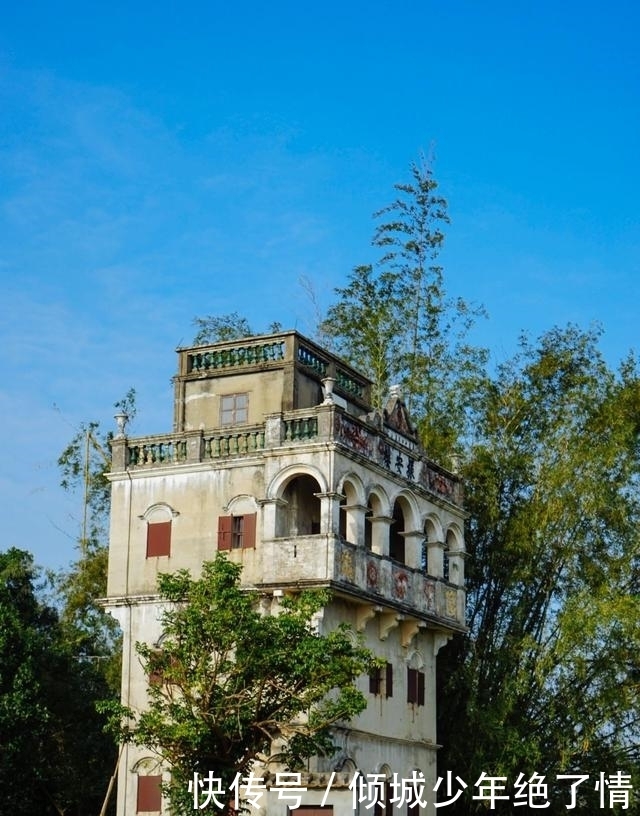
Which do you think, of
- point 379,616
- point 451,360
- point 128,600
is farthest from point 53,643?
point 451,360

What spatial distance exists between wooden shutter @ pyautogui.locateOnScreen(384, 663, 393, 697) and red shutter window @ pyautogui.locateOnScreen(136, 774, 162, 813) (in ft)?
16.3

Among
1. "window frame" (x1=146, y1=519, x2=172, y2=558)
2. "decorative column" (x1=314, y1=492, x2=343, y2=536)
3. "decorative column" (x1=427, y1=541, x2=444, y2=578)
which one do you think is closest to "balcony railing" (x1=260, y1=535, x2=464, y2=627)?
"decorative column" (x1=314, y1=492, x2=343, y2=536)

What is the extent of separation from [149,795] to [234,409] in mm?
8016

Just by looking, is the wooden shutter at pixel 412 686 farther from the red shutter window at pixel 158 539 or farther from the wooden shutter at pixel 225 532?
the red shutter window at pixel 158 539

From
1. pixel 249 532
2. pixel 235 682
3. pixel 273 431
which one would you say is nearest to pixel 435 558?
pixel 249 532

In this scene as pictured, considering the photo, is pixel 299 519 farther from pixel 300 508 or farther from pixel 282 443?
pixel 282 443

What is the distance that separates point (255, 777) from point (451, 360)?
1412 centimetres

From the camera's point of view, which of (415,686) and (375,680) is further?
(415,686)

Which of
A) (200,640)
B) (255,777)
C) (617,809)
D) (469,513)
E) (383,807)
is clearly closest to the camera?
(200,640)

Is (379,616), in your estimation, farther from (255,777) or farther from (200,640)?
(200,640)

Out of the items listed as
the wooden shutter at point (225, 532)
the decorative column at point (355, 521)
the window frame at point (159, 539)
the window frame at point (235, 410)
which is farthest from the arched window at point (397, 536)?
the window frame at point (159, 539)

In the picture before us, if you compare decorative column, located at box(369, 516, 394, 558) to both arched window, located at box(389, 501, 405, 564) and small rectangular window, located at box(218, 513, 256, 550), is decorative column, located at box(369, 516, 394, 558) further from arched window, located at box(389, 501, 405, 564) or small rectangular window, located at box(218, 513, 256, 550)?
small rectangular window, located at box(218, 513, 256, 550)

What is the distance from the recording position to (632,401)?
113ft

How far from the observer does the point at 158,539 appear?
94.5 ft
